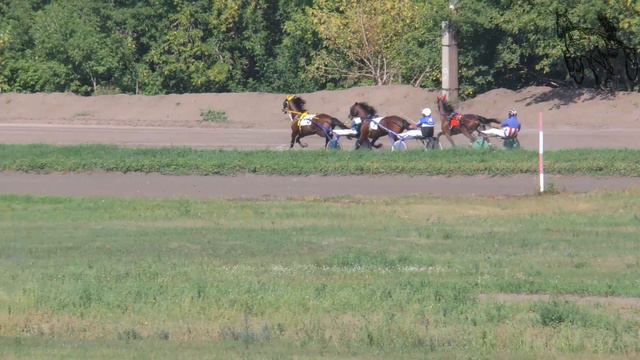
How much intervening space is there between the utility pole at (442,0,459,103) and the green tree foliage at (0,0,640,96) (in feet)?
1.72

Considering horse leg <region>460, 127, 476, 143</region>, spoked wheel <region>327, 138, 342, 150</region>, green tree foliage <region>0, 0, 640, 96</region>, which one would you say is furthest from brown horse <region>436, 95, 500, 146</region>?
green tree foliage <region>0, 0, 640, 96</region>

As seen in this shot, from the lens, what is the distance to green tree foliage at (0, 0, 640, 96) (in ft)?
163

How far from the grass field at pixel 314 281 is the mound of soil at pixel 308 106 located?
2250cm

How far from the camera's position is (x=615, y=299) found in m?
12.2

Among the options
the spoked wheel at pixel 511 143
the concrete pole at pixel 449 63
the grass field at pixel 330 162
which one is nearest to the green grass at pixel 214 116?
the concrete pole at pixel 449 63

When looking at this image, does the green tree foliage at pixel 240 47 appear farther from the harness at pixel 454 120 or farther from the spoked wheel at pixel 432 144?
the spoked wheel at pixel 432 144

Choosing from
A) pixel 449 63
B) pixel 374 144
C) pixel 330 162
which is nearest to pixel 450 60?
pixel 449 63

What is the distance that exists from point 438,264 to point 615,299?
10.0 ft

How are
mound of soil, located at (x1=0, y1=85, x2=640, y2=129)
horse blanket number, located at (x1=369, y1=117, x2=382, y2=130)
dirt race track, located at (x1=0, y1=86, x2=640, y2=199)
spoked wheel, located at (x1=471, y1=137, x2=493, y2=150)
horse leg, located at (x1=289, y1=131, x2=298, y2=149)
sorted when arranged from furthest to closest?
mound of soil, located at (x1=0, y1=85, x2=640, y2=129), horse leg, located at (x1=289, y1=131, x2=298, y2=149), horse blanket number, located at (x1=369, y1=117, x2=382, y2=130), spoked wheel, located at (x1=471, y1=137, x2=493, y2=150), dirt race track, located at (x1=0, y1=86, x2=640, y2=199)

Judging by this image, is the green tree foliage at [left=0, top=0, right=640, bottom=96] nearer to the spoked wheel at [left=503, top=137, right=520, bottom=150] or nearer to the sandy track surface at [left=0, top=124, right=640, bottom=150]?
the sandy track surface at [left=0, top=124, right=640, bottom=150]

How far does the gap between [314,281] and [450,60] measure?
34.4 meters

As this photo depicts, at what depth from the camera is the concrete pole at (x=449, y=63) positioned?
46781 mm

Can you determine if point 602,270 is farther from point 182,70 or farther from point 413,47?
point 182,70

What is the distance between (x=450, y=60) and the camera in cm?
4694
